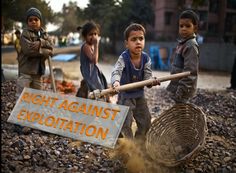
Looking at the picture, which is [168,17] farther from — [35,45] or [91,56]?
[35,45]

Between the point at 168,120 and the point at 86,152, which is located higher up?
the point at 168,120

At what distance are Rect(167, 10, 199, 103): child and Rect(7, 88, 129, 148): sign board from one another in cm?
118

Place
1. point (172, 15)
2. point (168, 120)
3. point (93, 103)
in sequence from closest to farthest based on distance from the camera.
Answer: point (93, 103)
point (168, 120)
point (172, 15)

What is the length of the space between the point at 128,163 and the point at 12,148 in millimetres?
1150

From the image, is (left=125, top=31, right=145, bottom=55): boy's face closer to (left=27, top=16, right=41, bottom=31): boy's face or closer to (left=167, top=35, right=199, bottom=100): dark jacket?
(left=167, top=35, right=199, bottom=100): dark jacket

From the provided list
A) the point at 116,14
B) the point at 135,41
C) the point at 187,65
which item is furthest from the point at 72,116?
the point at 116,14

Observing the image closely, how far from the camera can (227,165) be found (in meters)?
2.78

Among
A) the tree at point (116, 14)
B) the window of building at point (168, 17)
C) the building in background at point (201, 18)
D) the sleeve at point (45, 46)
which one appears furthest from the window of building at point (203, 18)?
the sleeve at point (45, 46)

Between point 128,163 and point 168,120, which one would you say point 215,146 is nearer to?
point 168,120

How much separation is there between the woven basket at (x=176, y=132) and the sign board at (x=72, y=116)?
83 cm

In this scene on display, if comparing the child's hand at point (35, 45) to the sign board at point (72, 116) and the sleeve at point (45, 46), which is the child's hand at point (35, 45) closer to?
the sleeve at point (45, 46)

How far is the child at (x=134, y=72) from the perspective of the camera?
286 cm

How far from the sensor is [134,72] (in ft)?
9.75

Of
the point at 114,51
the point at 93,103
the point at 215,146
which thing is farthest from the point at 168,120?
the point at 114,51
